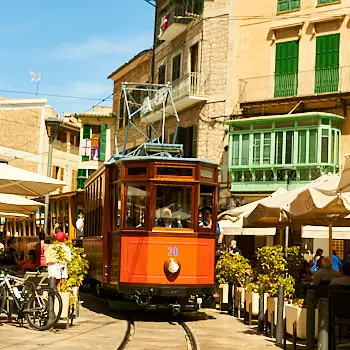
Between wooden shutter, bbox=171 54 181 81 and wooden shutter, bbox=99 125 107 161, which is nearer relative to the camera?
wooden shutter, bbox=171 54 181 81

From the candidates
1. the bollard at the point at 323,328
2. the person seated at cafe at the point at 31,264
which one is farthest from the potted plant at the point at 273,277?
the person seated at cafe at the point at 31,264

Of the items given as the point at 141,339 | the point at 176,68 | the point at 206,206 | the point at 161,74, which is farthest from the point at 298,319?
the point at 161,74

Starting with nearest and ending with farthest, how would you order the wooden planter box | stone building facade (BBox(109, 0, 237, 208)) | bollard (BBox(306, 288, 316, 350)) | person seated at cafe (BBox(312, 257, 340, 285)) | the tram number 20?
bollard (BBox(306, 288, 316, 350))
person seated at cafe (BBox(312, 257, 340, 285))
the wooden planter box
the tram number 20
stone building facade (BBox(109, 0, 237, 208))

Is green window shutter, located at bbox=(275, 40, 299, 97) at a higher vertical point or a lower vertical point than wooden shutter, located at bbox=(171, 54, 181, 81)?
lower

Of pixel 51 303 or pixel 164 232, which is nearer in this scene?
pixel 51 303

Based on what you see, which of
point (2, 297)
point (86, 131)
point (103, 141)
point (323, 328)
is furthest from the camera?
point (86, 131)

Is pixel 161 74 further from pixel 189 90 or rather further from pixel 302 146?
pixel 302 146

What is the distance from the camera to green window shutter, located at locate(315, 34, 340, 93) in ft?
89.4

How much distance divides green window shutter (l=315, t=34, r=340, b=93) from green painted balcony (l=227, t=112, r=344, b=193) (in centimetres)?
135

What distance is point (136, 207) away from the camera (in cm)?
1459

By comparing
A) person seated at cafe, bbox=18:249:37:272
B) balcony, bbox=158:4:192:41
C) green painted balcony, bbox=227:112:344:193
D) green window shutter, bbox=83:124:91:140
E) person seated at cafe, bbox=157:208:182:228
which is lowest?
person seated at cafe, bbox=18:249:37:272

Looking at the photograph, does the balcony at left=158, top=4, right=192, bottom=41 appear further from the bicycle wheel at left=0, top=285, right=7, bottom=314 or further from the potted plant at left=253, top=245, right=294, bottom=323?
the bicycle wheel at left=0, top=285, right=7, bottom=314

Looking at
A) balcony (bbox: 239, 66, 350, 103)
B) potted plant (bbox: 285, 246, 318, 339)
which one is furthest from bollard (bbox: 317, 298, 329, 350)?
balcony (bbox: 239, 66, 350, 103)

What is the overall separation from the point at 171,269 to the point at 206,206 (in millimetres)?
1499
